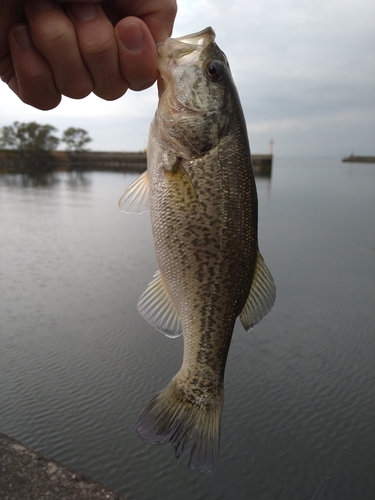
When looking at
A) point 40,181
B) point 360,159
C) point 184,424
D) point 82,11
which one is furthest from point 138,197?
point 360,159

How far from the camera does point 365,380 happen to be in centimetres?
714

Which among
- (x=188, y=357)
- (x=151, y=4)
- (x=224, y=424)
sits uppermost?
(x=151, y=4)

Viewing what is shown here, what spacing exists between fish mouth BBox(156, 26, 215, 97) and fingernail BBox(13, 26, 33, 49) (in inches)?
23.0

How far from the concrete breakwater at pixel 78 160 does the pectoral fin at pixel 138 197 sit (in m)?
66.8

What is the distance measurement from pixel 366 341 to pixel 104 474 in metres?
5.71

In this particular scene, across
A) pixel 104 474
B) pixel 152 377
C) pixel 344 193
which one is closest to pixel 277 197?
pixel 344 193

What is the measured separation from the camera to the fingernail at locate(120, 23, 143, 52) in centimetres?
174

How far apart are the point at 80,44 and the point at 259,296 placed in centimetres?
140

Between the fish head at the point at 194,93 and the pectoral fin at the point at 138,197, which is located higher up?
the fish head at the point at 194,93

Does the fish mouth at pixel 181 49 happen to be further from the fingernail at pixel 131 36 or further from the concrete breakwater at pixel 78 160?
the concrete breakwater at pixel 78 160

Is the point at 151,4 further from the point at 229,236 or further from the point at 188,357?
the point at 188,357

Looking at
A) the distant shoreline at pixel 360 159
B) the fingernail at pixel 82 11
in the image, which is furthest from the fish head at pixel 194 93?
the distant shoreline at pixel 360 159

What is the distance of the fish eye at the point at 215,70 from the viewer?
2098 mm

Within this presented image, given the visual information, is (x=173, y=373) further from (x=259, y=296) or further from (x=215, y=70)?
(x=215, y=70)
